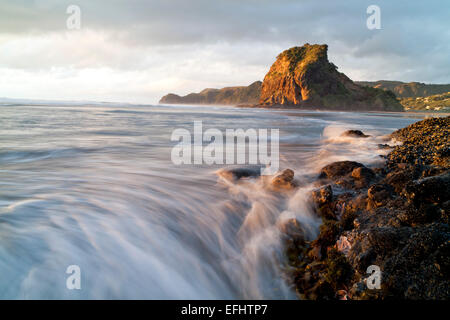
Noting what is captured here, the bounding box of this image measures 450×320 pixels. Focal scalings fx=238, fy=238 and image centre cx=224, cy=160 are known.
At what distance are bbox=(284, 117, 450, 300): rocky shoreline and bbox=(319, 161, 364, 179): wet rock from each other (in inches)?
42.5

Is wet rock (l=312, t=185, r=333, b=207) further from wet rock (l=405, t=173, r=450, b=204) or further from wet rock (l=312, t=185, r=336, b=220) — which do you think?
wet rock (l=405, t=173, r=450, b=204)

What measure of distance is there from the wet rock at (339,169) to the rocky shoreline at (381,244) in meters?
1.08

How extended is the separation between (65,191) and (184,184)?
2.30 m

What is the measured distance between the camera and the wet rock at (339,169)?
16.1 feet

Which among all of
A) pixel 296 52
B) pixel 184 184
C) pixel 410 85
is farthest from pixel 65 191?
pixel 410 85

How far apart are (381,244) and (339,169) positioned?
9.49 ft

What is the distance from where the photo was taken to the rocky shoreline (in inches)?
76.9

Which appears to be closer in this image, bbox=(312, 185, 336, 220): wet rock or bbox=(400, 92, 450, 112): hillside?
bbox=(312, 185, 336, 220): wet rock

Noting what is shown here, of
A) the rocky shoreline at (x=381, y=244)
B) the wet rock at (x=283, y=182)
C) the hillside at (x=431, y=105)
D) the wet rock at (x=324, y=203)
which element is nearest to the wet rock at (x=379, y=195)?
the rocky shoreline at (x=381, y=244)

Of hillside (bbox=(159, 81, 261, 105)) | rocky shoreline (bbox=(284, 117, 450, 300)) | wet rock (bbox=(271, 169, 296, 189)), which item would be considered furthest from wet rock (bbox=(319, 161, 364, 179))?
hillside (bbox=(159, 81, 261, 105))

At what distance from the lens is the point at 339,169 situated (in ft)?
16.5

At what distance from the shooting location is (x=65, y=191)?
14.9 feet

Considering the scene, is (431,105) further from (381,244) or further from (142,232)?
(142,232)

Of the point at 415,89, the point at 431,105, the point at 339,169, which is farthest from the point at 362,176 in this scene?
the point at 415,89
